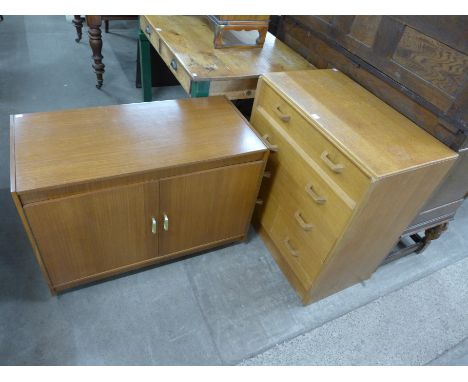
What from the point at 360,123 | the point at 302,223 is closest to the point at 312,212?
the point at 302,223

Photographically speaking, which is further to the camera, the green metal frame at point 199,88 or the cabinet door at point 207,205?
the green metal frame at point 199,88

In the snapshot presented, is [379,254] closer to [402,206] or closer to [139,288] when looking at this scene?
[402,206]

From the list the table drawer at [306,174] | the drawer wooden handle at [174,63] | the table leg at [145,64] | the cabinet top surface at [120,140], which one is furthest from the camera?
the table leg at [145,64]

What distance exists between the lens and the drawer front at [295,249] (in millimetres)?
1305

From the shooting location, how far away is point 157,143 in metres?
1.14

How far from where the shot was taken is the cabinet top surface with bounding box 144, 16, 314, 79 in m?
1.45

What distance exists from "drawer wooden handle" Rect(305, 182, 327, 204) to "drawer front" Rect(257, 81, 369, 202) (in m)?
0.09

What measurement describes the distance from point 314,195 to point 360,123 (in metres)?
0.29

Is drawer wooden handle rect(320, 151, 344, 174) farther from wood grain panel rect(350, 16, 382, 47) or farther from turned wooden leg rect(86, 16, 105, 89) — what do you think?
turned wooden leg rect(86, 16, 105, 89)

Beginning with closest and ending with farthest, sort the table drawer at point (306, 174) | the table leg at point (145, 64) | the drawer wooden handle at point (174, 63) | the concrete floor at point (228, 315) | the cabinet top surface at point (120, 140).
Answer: the cabinet top surface at point (120, 140), the table drawer at point (306, 174), the concrete floor at point (228, 315), the drawer wooden handle at point (174, 63), the table leg at point (145, 64)

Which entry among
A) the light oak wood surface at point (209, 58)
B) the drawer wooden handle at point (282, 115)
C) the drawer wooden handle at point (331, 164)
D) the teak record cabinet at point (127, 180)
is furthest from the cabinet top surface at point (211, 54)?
the drawer wooden handle at point (331, 164)

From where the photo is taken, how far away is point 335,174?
1.10 metres

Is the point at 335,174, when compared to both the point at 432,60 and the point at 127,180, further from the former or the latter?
the point at 127,180

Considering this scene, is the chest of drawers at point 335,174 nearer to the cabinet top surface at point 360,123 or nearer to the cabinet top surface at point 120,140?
the cabinet top surface at point 360,123
